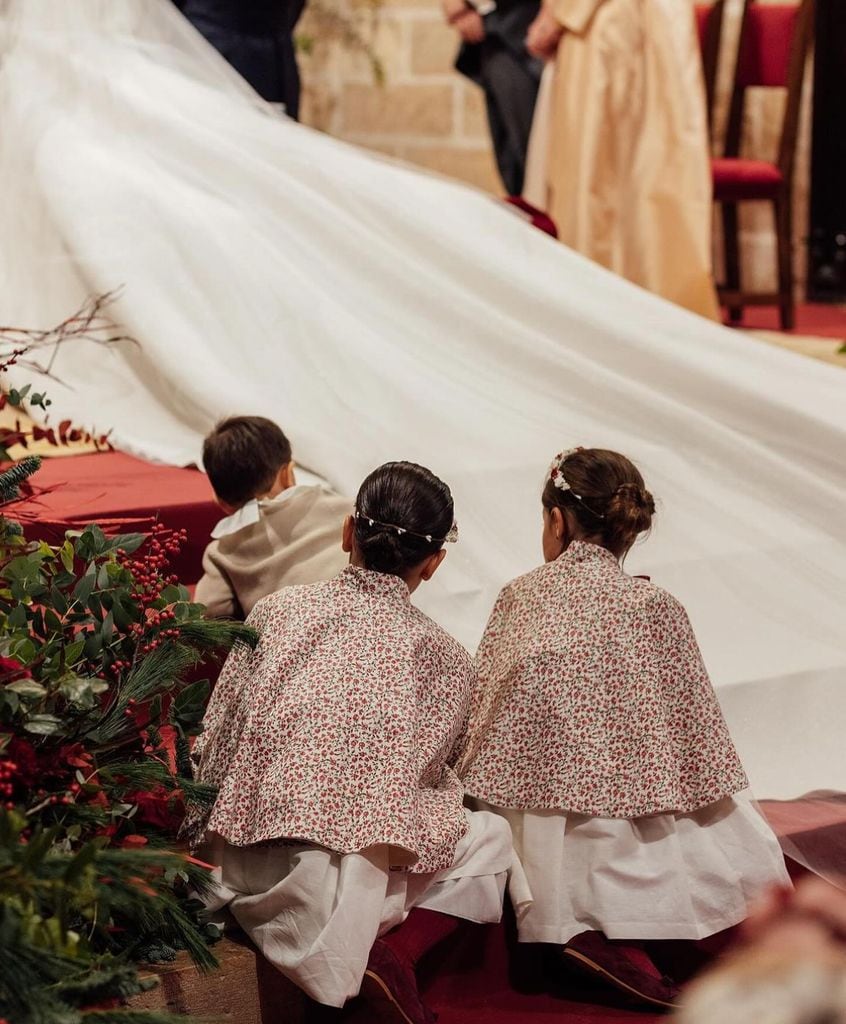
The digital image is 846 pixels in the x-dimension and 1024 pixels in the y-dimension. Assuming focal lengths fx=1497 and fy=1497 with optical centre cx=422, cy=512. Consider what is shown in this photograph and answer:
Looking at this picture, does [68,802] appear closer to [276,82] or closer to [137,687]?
[137,687]

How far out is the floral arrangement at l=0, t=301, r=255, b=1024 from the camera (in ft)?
4.19

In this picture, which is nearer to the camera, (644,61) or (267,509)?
(267,509)

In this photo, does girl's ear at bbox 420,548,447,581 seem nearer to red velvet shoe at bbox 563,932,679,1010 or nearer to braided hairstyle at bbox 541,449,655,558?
braided hairstyle at bbox 541,449,655,558

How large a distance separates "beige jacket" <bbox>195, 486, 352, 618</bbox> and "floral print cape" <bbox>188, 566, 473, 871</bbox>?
1.29 ft

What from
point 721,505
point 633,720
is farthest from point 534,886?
point 721,505

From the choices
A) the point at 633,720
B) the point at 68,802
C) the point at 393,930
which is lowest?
the point at 393,930

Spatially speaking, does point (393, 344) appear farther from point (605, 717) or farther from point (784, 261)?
point (784, 261)

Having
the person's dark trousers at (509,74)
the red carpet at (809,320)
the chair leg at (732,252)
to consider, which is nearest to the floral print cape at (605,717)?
the red carpet at (809,320)

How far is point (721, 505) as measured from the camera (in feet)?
9.20

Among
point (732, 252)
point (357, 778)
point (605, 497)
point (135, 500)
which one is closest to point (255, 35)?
point (135, 500)

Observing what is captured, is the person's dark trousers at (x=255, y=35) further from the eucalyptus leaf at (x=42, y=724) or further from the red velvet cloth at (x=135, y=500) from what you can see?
the eucalyptus leaf at (x=42, y=724)

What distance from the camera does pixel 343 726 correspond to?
5.54 feet

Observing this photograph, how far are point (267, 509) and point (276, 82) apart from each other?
96.3 inches

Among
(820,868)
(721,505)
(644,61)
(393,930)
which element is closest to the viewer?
(393,930)
